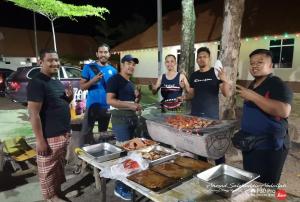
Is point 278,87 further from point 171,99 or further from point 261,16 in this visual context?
point 261,16

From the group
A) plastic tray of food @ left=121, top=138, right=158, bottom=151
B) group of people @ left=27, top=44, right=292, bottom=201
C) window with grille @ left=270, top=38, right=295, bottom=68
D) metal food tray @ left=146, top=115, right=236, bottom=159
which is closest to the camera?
group of people @ left=27, top=44, right=292, bottom=201

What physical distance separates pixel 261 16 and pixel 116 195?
50.6ft

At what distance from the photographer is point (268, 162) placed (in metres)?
2.53

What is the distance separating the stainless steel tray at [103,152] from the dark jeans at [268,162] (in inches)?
54.3

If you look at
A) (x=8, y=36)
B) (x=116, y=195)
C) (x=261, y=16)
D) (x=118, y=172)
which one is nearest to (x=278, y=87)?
(x=118, y=172)

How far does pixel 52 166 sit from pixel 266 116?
2564mm

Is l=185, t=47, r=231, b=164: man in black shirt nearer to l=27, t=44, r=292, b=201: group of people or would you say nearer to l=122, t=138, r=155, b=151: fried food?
l=27, t=44, r=292, b=201: group of people

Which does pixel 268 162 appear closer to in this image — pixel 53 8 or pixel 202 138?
pixel 202 138

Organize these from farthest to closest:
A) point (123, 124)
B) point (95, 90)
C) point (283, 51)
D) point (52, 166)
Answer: point (283, 51) → point (95, 90) → point (123, 124) → point (52, 166)

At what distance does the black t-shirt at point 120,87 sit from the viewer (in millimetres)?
3514

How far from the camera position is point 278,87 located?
2.36 meters

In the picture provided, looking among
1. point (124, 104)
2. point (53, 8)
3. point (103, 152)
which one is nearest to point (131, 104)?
point (124, 104)

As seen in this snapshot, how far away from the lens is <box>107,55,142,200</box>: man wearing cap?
3.50m

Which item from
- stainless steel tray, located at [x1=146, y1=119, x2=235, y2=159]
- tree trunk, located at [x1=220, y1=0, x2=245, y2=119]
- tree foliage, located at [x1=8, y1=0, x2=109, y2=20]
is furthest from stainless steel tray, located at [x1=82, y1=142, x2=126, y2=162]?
tree foliage, located at [x1=8, y1=0, x2=109, y2=20]
